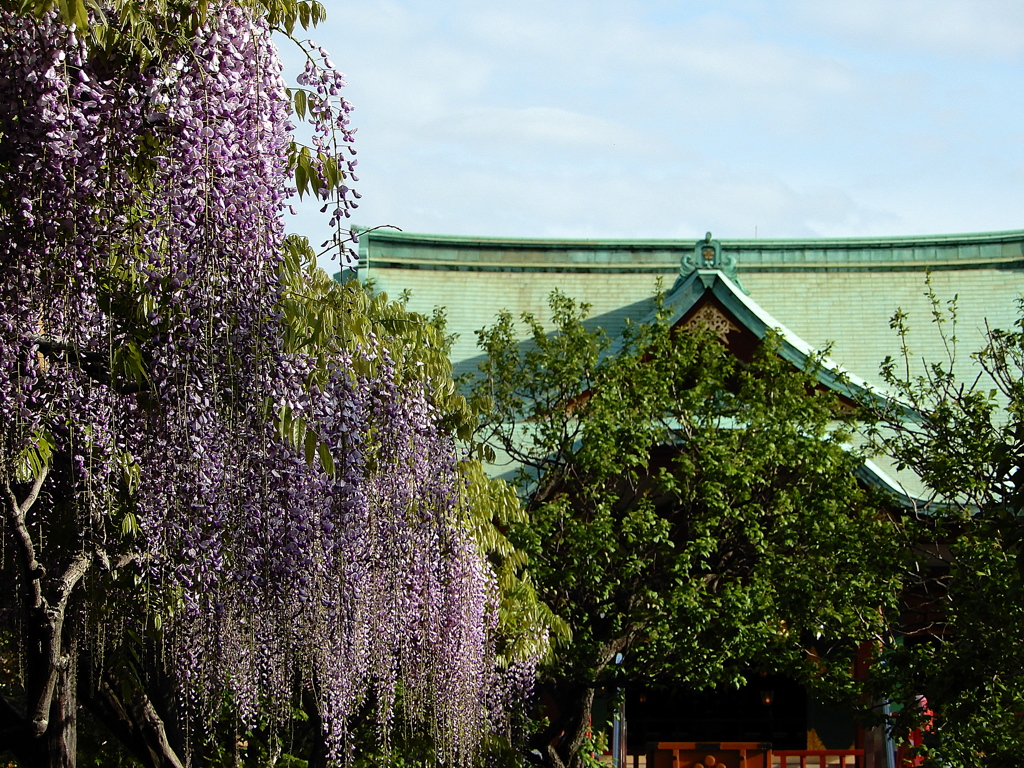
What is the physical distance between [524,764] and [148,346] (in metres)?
7.54

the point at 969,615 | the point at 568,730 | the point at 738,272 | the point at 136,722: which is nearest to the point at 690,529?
the point at 568,730

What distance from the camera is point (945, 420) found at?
36.4 ft

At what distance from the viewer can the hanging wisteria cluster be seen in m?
5.50

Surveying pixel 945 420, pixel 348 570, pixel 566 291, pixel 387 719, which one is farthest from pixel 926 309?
pixel 348 570

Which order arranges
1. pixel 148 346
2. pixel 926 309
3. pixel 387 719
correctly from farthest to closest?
1. pixel 926 309
2. pixel 387 719
3. pixel 148 346

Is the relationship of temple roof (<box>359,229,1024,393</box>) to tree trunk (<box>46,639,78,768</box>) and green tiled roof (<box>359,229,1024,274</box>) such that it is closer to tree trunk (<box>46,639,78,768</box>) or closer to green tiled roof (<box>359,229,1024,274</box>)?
green tiled roof (<box>359,229,1024,274</box>)

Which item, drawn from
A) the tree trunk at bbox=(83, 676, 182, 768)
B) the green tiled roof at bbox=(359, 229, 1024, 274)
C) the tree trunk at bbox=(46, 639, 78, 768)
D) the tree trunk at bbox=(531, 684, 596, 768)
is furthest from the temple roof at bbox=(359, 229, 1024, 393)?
the tree trunk at bbox=(46, 639, 78, 768)

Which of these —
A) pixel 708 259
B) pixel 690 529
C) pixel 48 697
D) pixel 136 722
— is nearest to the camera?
pixel 48 697

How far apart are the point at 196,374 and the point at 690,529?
7.33m

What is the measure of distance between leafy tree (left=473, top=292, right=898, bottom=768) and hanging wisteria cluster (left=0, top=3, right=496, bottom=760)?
394cm

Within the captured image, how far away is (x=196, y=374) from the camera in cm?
615

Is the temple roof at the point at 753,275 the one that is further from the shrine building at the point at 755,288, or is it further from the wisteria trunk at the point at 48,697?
the wisteria trunk at the point at 48,697

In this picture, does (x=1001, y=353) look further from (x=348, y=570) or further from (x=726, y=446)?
(x=348, y=570)

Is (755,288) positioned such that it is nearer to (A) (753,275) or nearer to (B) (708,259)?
(A) (753,275)
